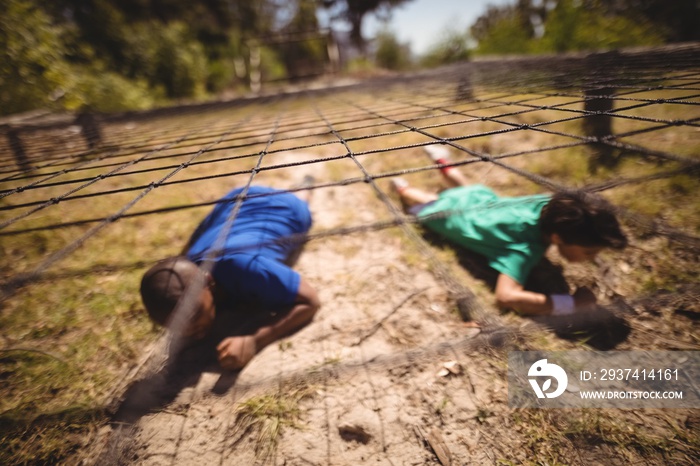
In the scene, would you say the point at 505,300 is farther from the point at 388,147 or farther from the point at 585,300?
the point at 388,147

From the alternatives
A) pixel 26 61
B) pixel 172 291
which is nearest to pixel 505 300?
pixel 172 291

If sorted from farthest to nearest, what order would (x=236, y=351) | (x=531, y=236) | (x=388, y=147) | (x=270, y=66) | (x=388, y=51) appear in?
(x=388, y=51)
(x=270, y=66)
(x=388, y=147)
(x=531, y=236)
(x=236, y=351)

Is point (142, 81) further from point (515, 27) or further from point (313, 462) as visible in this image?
point (515, 27)

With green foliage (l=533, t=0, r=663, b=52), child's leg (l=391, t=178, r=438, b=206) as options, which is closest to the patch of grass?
child's leg (l=391, t=178, r=438, b=206)

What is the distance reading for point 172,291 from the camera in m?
1.09

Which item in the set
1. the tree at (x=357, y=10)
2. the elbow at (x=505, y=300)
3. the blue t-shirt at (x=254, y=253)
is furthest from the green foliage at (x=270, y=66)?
the elbow at (x=505, y=300)

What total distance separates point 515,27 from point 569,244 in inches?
357

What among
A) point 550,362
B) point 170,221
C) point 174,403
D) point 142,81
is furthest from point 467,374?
point 142,81

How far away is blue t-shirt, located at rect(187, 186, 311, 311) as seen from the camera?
1.32m

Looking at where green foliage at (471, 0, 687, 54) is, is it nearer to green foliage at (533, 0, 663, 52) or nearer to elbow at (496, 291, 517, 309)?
green foliage at (533, 0, 663, 52)

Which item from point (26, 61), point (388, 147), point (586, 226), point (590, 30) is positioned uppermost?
point (26, 61)

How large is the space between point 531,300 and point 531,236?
14.2 inches

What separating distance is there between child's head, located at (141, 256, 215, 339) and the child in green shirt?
1101 mm

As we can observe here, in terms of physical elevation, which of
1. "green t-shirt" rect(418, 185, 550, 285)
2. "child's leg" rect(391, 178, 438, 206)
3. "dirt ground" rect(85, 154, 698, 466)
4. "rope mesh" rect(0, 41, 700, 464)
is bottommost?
"dirt ground" rect(85, 154, 698, 466)
